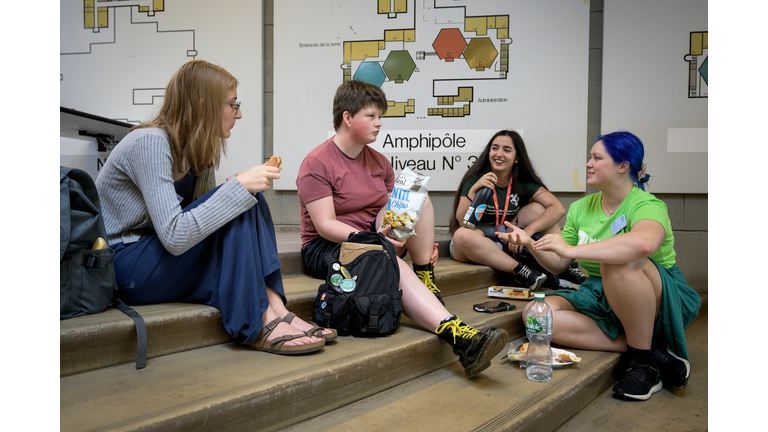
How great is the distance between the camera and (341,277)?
1755mm

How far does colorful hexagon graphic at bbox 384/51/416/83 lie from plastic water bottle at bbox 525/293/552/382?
2.54 meters

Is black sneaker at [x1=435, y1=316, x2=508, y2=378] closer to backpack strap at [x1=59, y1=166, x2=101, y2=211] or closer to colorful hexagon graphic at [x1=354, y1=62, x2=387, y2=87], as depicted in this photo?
backpack strap at [x1=59, y1=166, x2=101, y2=211]

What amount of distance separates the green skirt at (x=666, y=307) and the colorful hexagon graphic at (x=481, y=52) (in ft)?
7.58

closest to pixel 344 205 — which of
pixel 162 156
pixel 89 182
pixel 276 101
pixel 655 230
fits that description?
pixel 162 156

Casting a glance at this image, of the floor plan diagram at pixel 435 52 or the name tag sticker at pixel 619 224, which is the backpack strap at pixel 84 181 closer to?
the name tag sticker at pixel 619 224

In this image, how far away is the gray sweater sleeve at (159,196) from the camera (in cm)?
140

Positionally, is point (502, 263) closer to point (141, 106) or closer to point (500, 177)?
point (500, 177)

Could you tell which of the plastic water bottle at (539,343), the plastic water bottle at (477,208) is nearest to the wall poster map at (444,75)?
the plastic water bottle at (477,208)

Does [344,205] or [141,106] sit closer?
[344,205]

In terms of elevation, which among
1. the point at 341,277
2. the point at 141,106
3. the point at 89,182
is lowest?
the point at 341,277

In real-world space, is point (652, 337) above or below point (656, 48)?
below

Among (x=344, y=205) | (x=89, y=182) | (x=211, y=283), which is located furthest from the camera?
(x=344, y=205)

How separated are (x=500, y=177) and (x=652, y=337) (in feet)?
4.90

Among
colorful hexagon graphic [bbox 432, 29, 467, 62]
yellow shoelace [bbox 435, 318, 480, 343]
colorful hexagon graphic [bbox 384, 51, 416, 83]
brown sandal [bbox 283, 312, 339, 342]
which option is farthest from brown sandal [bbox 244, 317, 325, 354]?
colorful hexagon graphic [bbox 432, 29, 467, 62]
